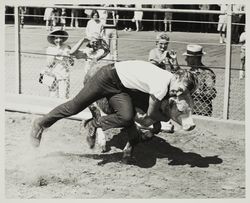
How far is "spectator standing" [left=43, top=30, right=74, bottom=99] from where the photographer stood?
5832 mm

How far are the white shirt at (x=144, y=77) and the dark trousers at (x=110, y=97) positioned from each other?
6cm

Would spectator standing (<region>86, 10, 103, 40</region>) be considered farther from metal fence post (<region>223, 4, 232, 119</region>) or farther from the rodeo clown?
the rodeo clown

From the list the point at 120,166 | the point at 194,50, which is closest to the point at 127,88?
the point at 120,166

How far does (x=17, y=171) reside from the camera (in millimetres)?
Result: 4410

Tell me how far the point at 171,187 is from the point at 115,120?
2.09 feet

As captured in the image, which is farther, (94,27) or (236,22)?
(94,27)

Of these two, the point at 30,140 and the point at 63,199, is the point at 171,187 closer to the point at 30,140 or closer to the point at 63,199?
the point at 63,199

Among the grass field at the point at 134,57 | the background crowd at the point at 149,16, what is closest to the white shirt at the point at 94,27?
the background crowd at the point at 149,16

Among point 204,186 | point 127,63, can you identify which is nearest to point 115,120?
point 127,63

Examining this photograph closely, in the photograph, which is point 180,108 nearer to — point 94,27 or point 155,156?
point 155,156

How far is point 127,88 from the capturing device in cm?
438

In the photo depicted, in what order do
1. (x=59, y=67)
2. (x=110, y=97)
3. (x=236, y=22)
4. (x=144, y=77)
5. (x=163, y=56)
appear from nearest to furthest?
(x=144, y=77)
(x=110, y=97)
(x=163, y=56)
(x=236, y=22)
(x=59, y=67)

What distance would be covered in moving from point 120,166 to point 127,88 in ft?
2.01

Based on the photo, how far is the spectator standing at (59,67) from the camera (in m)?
5.83
